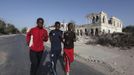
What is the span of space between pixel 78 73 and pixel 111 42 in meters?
17.1

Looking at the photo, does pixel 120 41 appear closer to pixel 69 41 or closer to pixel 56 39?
pixel 69 41

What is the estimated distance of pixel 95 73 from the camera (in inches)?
397

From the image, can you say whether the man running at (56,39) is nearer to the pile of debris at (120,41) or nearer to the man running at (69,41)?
the man running at (69,41)

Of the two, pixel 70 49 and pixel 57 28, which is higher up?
pixel 57 28

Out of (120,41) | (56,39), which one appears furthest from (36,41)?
(120,41)

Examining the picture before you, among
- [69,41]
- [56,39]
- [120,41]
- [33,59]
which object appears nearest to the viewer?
[33,59]

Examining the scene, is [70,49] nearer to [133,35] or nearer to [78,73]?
[78,73]

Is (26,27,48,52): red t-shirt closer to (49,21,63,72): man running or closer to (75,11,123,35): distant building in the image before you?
(49,21,63,72): man running

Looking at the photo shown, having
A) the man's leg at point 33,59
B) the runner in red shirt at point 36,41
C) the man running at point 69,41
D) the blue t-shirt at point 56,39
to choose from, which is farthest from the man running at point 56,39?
the man's leg at point 33,59

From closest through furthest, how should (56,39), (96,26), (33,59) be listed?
(33,59), (56,39), (96,26)

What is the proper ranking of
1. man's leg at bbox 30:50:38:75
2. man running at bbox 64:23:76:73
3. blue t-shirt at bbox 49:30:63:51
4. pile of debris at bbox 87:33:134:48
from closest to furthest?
man's leg at bbox 30:50:38:75 < blue t-shirt at bbox 49:30:63:51 < man running at bbox 64:23:76:73 < pile of debris at bbox 87:33:134:48

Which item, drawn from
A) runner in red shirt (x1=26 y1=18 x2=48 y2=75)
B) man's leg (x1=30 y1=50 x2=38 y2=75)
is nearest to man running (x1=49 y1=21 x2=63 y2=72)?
runner in red shirt (x1=26 y1=18 x2=48 y2=75)

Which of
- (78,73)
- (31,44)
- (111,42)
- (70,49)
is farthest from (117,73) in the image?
(111,42)

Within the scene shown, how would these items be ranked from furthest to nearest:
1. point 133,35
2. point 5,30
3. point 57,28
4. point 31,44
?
point 5,30, point 133,35, point 57,28, point 31,44
